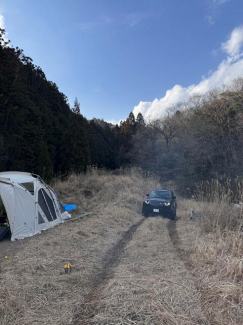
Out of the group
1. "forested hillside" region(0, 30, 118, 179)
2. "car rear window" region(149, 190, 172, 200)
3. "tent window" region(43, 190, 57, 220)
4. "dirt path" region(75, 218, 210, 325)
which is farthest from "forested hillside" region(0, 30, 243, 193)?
"dirt path" region(75, 218, 210, 325)

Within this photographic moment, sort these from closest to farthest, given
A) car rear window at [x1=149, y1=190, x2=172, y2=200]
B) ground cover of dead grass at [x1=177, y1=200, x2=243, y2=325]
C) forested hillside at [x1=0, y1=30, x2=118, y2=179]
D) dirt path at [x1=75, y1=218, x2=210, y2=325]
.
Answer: dirt path at [x1=75, y1=218, x2=210, y2=325]
ground cover of dead grass at [x1=177, y1=200, x2=243, y2=325]
car rear window at [x1=149, y1=190, x2=172, y2=200]
forested hillside at [x1=0, y1=30, x2=118, y2=179]

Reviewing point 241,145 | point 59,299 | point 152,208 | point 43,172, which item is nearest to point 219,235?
point 59,299

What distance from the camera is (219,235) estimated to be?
619 centimetres

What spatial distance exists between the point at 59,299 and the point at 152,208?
8.74 meters

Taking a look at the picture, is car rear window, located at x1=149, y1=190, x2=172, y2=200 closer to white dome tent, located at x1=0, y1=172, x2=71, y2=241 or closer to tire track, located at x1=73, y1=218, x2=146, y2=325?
tire track, located at x1=73, y1=218, x2=146, y2=325

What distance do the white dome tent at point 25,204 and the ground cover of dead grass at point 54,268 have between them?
0.41 meters

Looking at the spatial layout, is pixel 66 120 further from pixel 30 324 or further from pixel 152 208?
pixel 30 324

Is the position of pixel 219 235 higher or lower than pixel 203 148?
lower

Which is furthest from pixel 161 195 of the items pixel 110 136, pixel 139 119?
pixel 139 119

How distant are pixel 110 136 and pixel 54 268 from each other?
37.0 m

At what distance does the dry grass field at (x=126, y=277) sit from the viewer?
347 cm

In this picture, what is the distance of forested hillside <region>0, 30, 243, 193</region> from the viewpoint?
700 inches

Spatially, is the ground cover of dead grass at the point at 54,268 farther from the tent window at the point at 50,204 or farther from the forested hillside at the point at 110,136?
the forested hillside at the point at 110,136

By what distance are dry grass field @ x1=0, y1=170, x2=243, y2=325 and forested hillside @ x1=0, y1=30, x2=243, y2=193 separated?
34.6 feet
